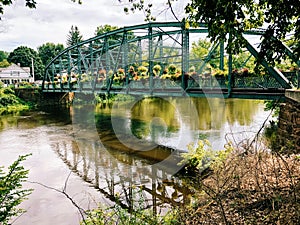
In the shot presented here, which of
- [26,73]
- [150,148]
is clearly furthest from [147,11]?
[26,73]

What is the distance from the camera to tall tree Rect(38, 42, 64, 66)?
67.8 meters

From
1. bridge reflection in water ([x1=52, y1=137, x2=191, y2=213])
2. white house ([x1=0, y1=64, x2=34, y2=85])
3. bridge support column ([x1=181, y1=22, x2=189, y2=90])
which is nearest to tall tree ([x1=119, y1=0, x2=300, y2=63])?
bridge reflection in water ([x1=52, y1=137, x2=191, y2=213])

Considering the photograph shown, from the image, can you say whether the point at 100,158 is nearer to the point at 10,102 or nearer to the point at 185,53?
the point at 185,53

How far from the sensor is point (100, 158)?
11180 mm

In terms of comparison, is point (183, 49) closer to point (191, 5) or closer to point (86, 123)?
point (191, 5)

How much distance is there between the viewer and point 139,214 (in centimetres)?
393

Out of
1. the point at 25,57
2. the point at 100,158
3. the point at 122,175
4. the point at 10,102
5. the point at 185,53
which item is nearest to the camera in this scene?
the point at 122,175

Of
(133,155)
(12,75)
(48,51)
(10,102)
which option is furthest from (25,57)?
(133,155)

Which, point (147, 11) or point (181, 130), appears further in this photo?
point (181, 130)

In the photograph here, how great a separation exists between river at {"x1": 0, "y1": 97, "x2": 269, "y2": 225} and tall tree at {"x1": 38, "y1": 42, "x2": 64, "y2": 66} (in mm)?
50907

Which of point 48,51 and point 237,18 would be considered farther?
point 48,51

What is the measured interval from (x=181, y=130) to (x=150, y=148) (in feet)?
13.2

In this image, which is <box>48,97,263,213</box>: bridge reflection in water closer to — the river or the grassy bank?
the river

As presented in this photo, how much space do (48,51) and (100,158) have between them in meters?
63.5
